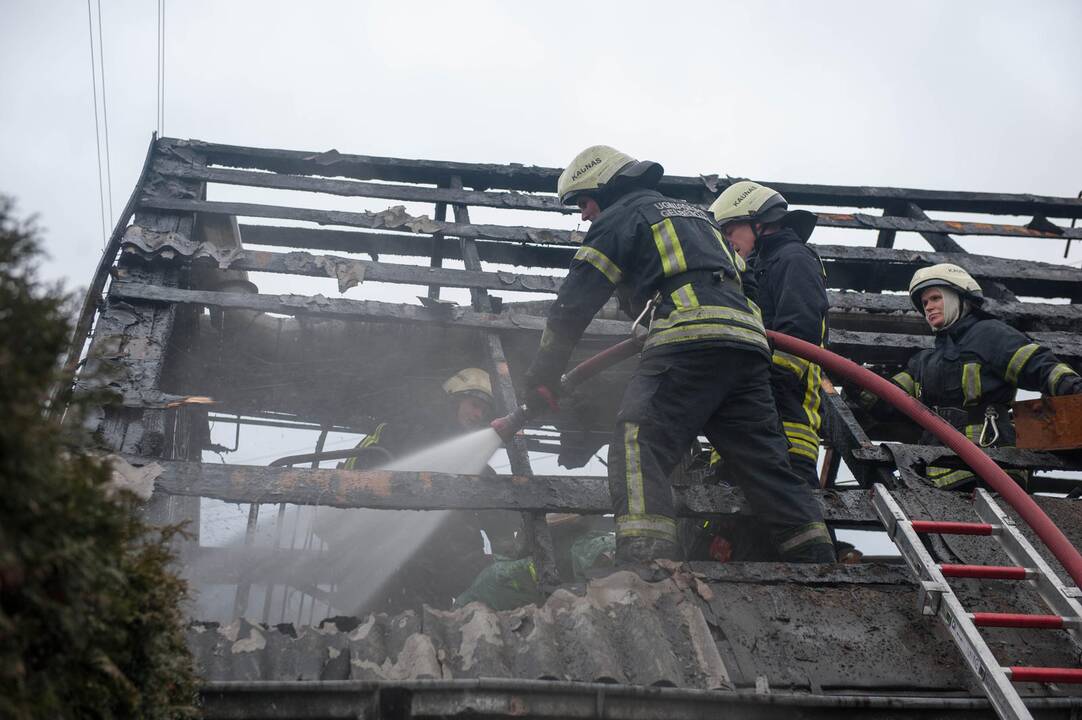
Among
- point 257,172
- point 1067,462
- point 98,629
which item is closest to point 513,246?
point 257,172

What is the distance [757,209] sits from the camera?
510 centimetres

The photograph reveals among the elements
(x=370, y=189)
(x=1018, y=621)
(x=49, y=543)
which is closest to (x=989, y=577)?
(x=1018, y=621)

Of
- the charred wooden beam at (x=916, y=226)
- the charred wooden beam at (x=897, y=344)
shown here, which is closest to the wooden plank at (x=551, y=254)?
the charred wooden beam at (x=916, y=226)

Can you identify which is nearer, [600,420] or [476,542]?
[476,542]

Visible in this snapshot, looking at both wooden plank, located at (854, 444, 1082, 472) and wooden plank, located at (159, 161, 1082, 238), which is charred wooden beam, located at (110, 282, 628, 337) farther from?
wooden plank, located at (854, 444, 1082, 472)

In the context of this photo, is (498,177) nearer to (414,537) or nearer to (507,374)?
Answer: (507,374)

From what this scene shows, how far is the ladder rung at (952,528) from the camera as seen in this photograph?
11.1 ft

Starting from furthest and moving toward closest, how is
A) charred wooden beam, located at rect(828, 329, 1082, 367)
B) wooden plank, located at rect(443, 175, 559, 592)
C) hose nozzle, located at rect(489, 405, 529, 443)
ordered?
charred wooden beam, located at rect(828, 329, 1082, 367) → hose nozzle, located at rect(489, 405, 529, 443) → wooden plank, located at rect(443, 175, 559, 592)

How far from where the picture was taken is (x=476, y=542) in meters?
5.42

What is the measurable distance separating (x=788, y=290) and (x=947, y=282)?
138cm

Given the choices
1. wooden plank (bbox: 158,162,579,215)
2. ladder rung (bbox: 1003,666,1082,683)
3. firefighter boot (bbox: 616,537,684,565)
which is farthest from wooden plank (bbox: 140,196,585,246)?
ladder rung (bbox: 1003,666,1082,683)

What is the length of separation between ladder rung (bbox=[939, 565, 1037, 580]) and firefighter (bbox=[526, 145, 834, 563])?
532 mm

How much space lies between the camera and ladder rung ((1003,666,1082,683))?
2.77m

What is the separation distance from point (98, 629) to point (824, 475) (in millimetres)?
5780
